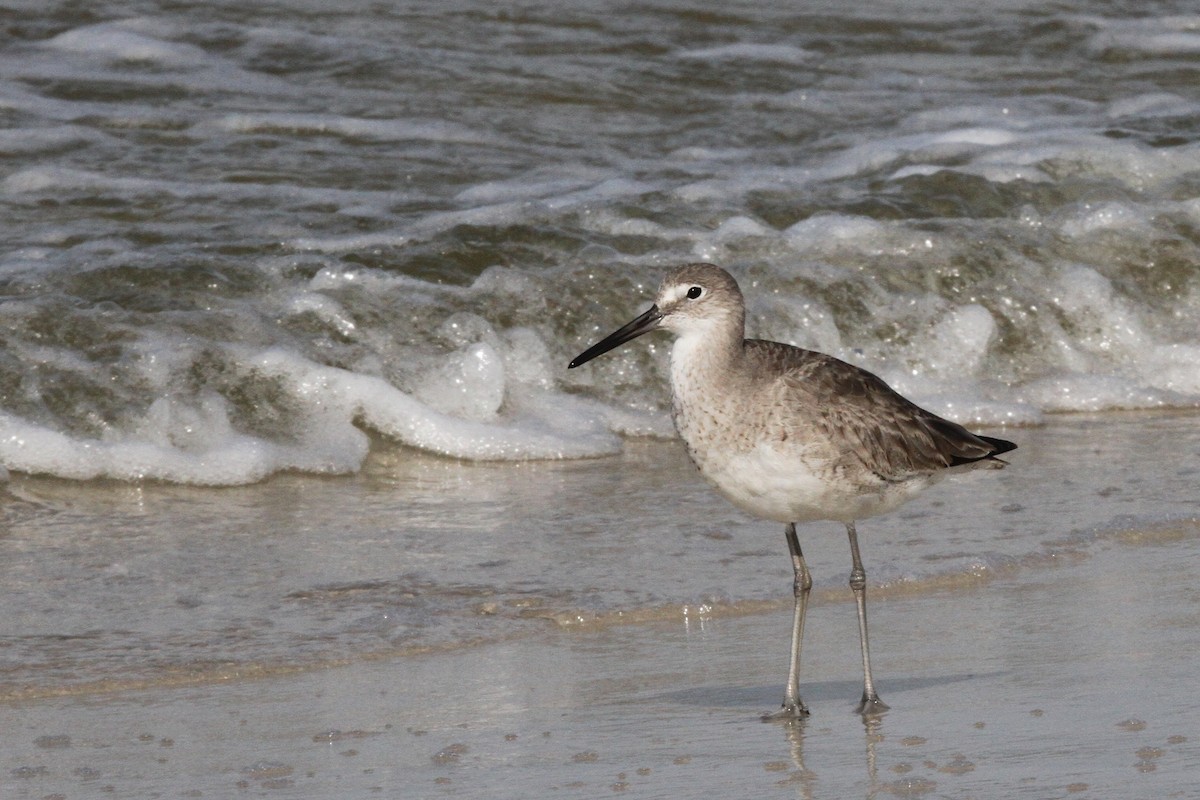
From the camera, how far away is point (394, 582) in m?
6.07

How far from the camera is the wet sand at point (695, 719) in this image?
433 centimetres

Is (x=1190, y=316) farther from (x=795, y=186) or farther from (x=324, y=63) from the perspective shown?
(x=324, y=63)

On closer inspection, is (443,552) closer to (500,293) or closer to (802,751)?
(802,751)

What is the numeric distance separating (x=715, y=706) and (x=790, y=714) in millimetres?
215

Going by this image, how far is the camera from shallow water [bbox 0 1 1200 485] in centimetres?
788

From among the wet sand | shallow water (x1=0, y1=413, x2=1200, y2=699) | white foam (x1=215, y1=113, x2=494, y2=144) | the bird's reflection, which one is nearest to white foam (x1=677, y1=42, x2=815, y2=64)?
white foam (x1=215, y1=113, x2=494, y2=144)

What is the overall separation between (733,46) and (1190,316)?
5330 millimetres

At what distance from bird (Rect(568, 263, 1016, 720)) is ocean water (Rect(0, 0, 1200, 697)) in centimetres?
91

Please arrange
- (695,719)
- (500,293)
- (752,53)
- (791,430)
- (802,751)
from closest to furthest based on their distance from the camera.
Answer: (802,751) < (695,719) < (791,430) < (500,293) < (752,53)

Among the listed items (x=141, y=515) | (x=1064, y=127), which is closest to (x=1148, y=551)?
(x=141, y=515)

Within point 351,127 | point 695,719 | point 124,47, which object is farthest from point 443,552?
point 124,47

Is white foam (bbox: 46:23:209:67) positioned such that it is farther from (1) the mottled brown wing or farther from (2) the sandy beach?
(1) the mottled brown wing

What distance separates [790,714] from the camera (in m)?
4.84

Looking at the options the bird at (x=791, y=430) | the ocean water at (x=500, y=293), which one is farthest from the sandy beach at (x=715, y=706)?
the bird at (x=791, y=430)
